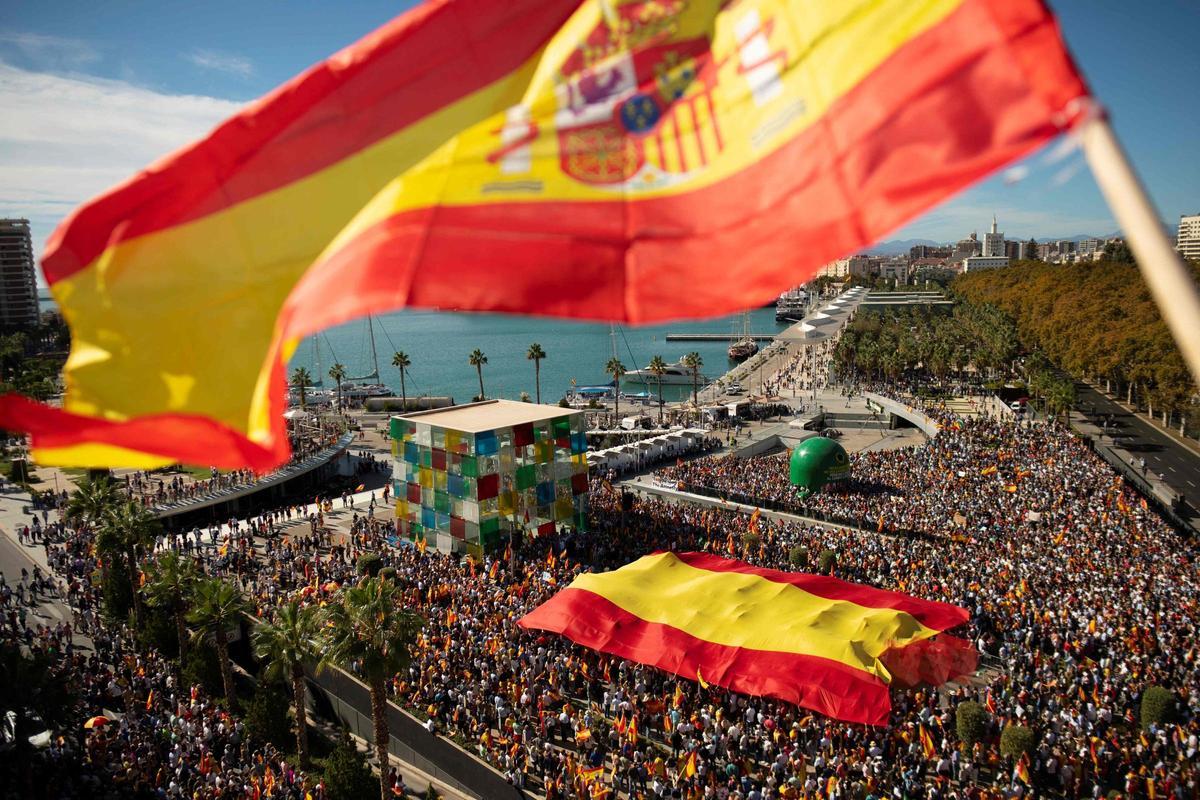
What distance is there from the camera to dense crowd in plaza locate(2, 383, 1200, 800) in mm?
16203

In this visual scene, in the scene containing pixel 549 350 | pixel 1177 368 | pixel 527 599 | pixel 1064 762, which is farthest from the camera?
pixel 549 350

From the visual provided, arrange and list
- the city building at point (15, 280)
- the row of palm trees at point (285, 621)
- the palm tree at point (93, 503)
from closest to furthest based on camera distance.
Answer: the row of palm trees at point (285, 621) < the palm tree at point (93, 503) < the city building at point (15, 280)

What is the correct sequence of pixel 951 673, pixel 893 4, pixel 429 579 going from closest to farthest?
pixel 893 4
pixel 951 673
pixel 429 579

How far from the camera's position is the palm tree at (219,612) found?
21016 millimetres

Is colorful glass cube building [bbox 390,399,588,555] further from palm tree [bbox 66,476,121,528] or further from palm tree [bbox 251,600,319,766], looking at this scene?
palm tree [bbox 251,600,319,766]

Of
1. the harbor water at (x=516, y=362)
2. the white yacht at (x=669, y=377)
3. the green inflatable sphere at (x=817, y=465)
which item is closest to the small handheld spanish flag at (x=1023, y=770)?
the green inflatable sphere at (x=817, y=465)

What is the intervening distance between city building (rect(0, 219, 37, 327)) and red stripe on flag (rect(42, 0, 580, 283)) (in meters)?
168

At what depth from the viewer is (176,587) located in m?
23.0

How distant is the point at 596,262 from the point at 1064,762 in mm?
16111

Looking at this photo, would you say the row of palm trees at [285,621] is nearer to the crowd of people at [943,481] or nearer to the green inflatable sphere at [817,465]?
the crowd of people at [943,481]

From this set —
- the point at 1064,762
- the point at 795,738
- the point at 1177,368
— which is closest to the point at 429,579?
the point at 795,738

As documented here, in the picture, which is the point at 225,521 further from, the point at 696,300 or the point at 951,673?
the point at 696,300

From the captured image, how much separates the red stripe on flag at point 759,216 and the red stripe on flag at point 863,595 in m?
17.4

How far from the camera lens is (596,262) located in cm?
508
